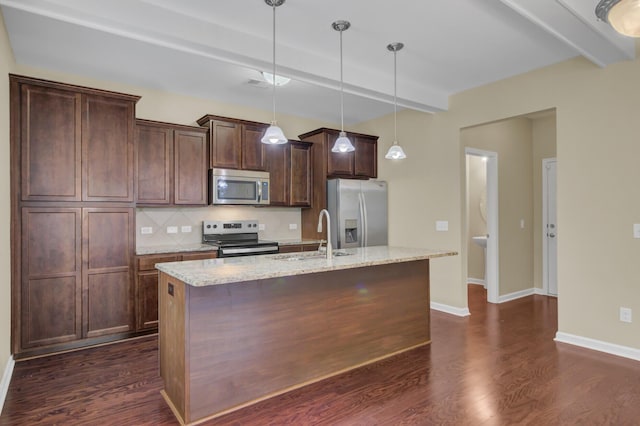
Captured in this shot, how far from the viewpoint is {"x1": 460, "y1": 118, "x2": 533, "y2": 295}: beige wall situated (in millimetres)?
5227

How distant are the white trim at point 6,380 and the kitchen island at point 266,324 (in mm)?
1001

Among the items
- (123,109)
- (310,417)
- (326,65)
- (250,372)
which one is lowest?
(310,417)

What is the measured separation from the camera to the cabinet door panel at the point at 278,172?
15.9ft

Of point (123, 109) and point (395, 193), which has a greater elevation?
point (123, 109)

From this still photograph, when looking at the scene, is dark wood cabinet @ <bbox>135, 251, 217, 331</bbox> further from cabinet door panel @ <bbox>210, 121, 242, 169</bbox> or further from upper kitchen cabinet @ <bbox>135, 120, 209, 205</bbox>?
cabinet door panel @ <bbox>210, 121, 242, 169</bbox>

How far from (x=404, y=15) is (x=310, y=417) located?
9.31 feet

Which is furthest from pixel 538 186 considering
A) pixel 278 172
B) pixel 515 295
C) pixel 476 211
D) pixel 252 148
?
pixel 252 148

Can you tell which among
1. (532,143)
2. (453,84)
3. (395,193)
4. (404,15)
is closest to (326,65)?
(404,15)

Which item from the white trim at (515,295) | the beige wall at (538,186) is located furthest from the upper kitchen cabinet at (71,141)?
the beige wall at (538,186)

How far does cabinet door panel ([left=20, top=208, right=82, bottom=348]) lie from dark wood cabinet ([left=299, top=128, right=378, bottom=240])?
2.82 meters

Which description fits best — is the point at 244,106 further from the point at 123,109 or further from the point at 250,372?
the point at 250,372

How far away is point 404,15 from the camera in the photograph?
2.77 metres

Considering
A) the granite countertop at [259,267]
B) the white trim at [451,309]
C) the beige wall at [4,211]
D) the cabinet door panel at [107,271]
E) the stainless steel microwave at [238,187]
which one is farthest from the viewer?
the white trim at [451,309]

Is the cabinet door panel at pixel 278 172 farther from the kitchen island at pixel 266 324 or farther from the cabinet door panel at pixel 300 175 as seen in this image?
the kitchen island at pixel 266 324
